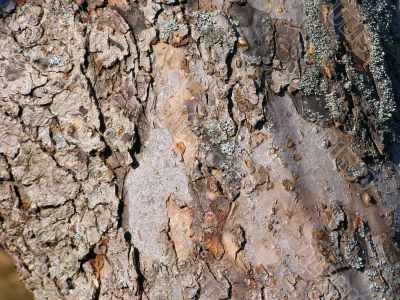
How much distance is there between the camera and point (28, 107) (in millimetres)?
1178

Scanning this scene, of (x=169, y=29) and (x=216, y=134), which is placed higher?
(x=169, y=29)

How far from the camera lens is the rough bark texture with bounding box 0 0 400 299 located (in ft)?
3.85

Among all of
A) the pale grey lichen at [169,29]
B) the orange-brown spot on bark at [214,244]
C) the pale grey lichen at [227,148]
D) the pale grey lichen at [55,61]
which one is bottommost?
the orange-brown spot on bark at [214,244]

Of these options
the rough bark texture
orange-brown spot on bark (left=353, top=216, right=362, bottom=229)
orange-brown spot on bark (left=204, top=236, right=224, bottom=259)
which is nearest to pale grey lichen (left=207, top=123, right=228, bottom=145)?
the rough bark texture

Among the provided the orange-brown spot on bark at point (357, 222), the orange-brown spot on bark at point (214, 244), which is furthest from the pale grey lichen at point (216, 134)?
the orange-brown spot on bark at point (357, 222)

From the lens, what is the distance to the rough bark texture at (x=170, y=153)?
1.17m

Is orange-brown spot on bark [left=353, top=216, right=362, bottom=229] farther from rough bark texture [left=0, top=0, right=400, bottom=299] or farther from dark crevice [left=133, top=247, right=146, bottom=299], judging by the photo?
dark crevice [left=133, top=247, right=146, bottom=299]

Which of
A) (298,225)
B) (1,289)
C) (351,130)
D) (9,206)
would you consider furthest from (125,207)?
(1,289)

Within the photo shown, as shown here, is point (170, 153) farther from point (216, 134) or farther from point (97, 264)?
point (97, 264)

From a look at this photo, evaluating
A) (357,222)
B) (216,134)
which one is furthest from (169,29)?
(357,222)

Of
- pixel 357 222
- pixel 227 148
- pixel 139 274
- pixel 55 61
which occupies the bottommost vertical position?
pixel 139 274

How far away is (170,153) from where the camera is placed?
3.90ft

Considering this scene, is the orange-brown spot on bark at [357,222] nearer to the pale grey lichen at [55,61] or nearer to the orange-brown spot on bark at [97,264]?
the orange-brown spot on bark at [97,264]

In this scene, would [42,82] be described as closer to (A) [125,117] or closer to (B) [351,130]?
(A) [125,117]
